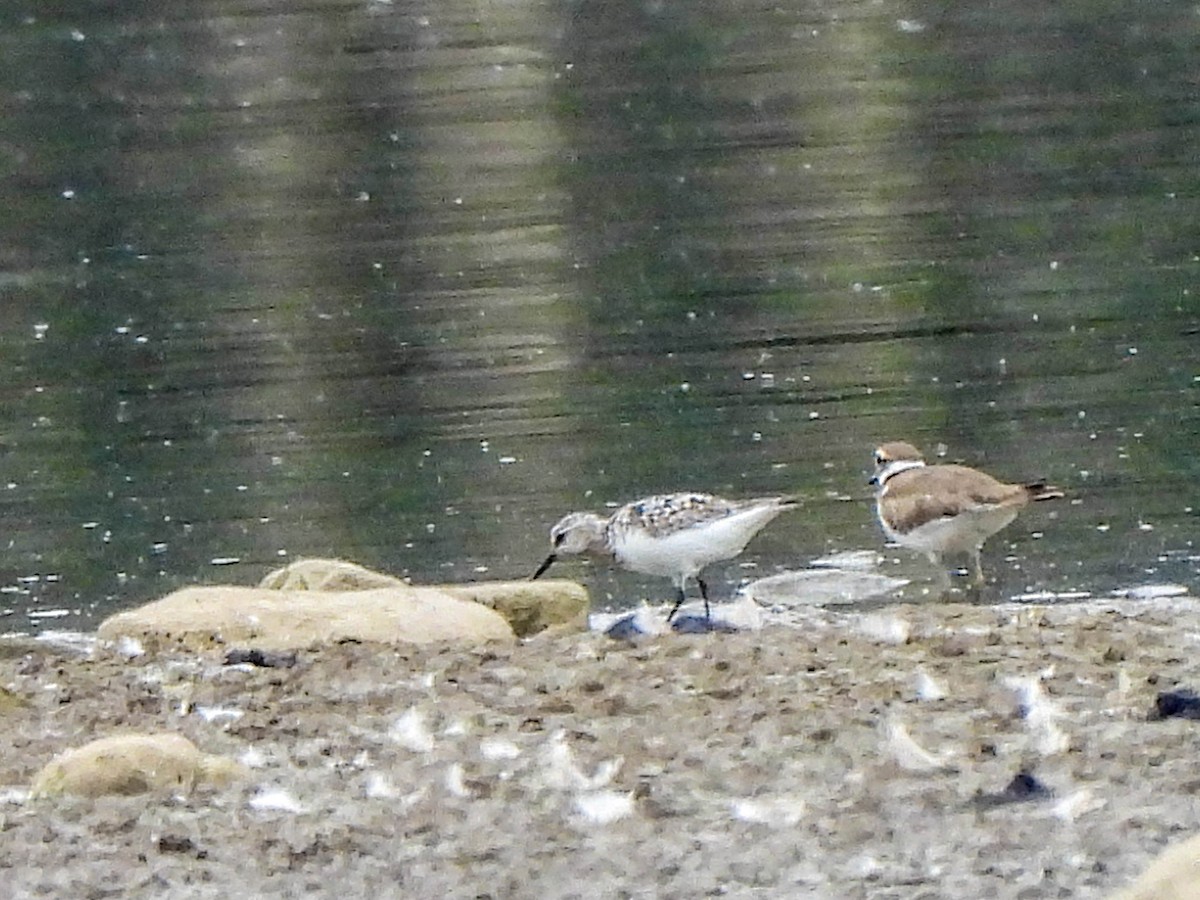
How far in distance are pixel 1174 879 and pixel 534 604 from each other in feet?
15.6

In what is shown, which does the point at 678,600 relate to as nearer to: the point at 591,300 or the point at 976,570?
the point at 976,570

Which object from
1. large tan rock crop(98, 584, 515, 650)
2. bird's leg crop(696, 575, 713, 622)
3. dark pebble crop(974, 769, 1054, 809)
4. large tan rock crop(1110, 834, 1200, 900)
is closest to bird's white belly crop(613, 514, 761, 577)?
bird's leg crop(696, 575, 713, 622)

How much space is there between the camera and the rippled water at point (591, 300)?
33.9 ft

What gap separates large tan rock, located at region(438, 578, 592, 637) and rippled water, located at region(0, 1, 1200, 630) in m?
1.12

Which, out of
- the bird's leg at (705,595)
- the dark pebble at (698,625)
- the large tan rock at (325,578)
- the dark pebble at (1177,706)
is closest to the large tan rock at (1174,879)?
the dark pebble at (1177,706)

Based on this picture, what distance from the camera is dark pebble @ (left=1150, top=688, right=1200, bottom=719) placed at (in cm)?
587

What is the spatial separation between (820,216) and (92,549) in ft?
21.9

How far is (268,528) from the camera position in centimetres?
1042

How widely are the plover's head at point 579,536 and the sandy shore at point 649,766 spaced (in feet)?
3.97

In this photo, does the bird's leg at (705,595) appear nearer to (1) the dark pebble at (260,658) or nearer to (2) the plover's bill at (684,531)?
(2) the plover's bill at (684,531)

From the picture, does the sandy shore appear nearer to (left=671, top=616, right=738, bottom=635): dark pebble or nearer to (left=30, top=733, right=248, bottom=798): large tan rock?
(left=30, top=733, right=248, bottom=798): large tan rock

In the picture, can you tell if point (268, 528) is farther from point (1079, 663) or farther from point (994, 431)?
point (1079, 663)

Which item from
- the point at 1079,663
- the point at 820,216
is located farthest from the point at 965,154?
the point at 1079,663

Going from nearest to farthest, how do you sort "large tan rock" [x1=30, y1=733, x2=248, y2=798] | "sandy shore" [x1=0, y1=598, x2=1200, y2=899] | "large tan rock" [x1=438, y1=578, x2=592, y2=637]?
"sandy shore" [x1=0, y1=598, x2=1200, y2=899] → "large tan rock" [x1=30, y1=733, x2=248, y2=798] → "large tan rock" [x1=438, y1=578, x2=592, y2=637]
